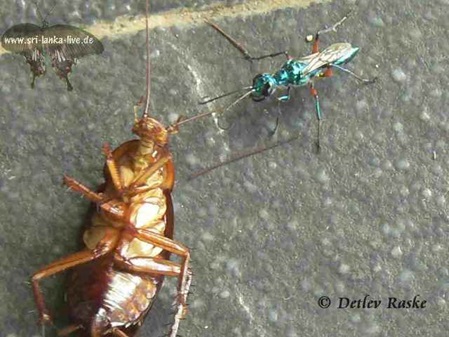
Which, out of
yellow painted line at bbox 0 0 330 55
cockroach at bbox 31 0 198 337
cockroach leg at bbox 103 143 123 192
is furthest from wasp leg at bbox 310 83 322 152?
cockroach leg at bbox 103 143 123 192

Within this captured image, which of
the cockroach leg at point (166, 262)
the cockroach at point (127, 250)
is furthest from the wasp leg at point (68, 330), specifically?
the cockroach leg at point (166, 262)

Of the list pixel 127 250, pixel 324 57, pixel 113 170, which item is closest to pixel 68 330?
pixel 127 250

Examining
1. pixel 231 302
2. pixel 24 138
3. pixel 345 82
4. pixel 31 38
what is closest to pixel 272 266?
pixel 231 302

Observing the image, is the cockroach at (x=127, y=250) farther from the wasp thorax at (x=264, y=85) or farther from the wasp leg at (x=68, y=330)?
the wasp thorax at (x=264, y=85)

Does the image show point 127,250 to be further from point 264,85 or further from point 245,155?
point 264,85

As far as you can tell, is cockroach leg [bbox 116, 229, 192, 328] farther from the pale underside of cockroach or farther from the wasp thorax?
the wasp thorax

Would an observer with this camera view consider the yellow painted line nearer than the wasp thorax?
No

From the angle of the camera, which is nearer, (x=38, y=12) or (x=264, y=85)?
(x=264, y=85)
